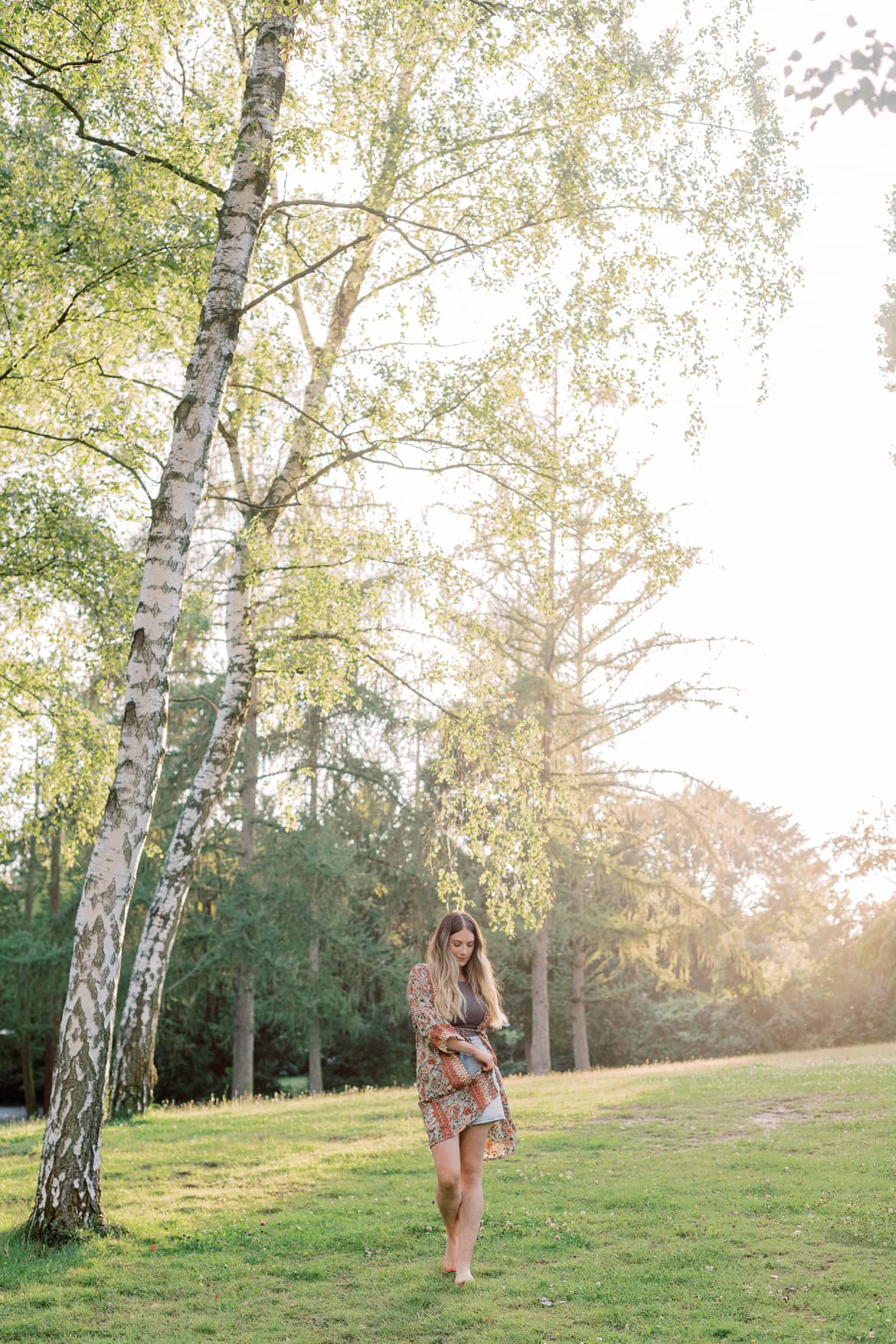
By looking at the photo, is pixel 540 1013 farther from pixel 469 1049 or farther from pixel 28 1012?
pixel 469 1049

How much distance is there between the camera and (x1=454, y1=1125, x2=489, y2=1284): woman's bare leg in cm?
592

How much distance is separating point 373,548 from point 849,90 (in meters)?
7.63

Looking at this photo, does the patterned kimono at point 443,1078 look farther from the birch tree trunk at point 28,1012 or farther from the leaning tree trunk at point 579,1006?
the birch tree trunk at point 28,1012

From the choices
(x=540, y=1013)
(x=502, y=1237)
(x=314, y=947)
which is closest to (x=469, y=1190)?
(x=502, y=1237)

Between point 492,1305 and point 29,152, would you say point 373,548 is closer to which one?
point 29,152

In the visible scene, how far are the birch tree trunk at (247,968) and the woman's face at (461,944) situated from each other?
17.4 metres

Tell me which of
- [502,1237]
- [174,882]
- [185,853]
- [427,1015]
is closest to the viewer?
[427,1015]

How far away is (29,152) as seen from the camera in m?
10.1

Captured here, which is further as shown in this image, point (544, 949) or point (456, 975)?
point (544, 949)

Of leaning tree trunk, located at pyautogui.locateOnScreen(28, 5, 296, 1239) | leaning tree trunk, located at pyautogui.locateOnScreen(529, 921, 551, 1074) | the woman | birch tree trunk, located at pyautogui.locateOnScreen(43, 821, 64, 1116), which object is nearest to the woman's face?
the woman

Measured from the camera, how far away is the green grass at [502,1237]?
5.58 meters

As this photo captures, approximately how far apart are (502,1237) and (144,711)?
13.4 ft

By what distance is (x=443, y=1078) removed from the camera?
5922 millimetres

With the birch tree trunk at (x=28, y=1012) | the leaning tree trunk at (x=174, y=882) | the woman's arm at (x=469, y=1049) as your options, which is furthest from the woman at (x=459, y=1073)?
the birch tree trunk at (x=28, y=1012)
